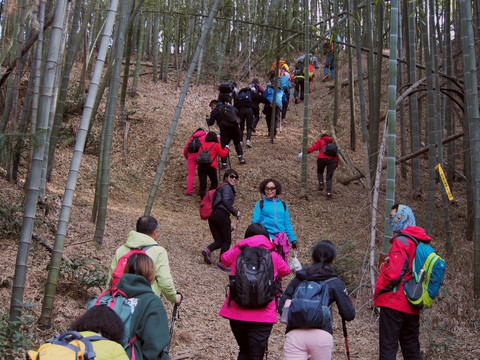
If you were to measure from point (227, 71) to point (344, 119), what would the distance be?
4362 mm

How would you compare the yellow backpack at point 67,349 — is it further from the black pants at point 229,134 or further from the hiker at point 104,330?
the black pants at point 229,134

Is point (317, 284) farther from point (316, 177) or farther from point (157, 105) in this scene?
point (157, 105)

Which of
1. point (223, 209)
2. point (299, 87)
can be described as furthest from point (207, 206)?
point (299, 87)

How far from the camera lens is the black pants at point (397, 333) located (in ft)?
12.0

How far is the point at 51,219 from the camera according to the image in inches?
243

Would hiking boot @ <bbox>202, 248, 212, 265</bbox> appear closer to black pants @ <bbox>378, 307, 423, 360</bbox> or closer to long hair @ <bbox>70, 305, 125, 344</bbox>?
black pants @ <bbox>378, 307, 423, 360</bbox>

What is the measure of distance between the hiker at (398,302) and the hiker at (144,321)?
1.73 metres

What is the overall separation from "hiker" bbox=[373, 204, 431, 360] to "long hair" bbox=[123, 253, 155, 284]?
1739 mm

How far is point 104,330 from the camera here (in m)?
2.10

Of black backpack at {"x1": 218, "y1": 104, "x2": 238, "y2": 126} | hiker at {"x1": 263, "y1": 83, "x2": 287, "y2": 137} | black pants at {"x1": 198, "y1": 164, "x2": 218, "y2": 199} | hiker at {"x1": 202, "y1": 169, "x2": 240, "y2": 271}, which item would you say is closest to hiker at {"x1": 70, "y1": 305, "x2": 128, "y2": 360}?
hiker at {"x1": 202, "y1": 169, "x2": 240, "y2": 271}

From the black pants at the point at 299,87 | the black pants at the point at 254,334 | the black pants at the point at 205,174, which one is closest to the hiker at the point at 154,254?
the black pants at the point at 254,334

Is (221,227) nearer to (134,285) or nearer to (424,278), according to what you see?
(424,278)

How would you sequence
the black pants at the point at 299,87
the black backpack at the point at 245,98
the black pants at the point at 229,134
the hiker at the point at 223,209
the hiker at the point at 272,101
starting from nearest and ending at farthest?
the hiker at the point at 223,209 < the black pants at the point at 229,134 < the black backpack at the point at 245,98 < the hiker at the point at 272,101 < the black pants at the point at 299,87

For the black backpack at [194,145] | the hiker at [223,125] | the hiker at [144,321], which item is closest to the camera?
the hiker at [144,321]
